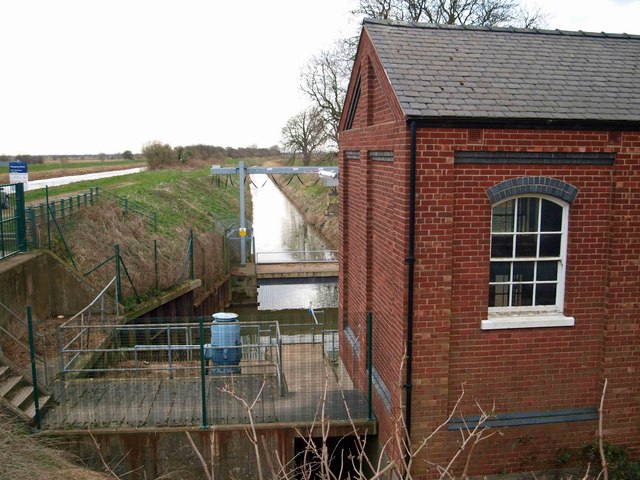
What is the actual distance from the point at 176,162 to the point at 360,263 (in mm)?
60888

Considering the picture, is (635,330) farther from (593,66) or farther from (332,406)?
(332,406)

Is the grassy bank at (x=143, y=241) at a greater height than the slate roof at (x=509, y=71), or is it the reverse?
the slate roof at (x=509, y=71)

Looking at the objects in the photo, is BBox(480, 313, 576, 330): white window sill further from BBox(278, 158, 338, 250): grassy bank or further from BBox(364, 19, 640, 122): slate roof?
BBox(278, 158, 338, 250): grassy bank

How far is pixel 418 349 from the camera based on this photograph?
838cm

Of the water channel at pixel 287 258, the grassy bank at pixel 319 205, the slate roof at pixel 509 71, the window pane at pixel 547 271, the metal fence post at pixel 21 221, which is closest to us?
the slate roof at pixel 509 71

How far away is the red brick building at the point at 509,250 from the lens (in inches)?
324

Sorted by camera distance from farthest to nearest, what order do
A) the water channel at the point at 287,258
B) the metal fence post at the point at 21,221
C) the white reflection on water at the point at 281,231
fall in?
the white reflection on water at the point at 281,231
the water channel at the point at 287,258
the metal fence post at the point at 21,221

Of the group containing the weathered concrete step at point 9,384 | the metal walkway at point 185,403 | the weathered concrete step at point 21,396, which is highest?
the weathered concrete step at point 9,384

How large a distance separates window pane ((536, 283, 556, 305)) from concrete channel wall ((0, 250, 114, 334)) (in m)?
10.8

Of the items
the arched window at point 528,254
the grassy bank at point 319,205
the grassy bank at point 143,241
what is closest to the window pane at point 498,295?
the arched window at point 528,254

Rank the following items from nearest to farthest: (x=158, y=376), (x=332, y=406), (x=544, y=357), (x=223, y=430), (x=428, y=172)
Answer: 1. (x=428, y=172)
2. (x=544, y=357)
3. (x=223, y=430)
4. (x=332, y=406)
5. (x=158, y=376)

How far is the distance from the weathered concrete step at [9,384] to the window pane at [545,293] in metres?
8.80

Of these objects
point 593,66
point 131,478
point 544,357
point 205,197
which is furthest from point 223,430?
point 205,197

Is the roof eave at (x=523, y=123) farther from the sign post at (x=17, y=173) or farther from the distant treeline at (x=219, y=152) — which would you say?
the distant treeline at (x=219, y=152)
